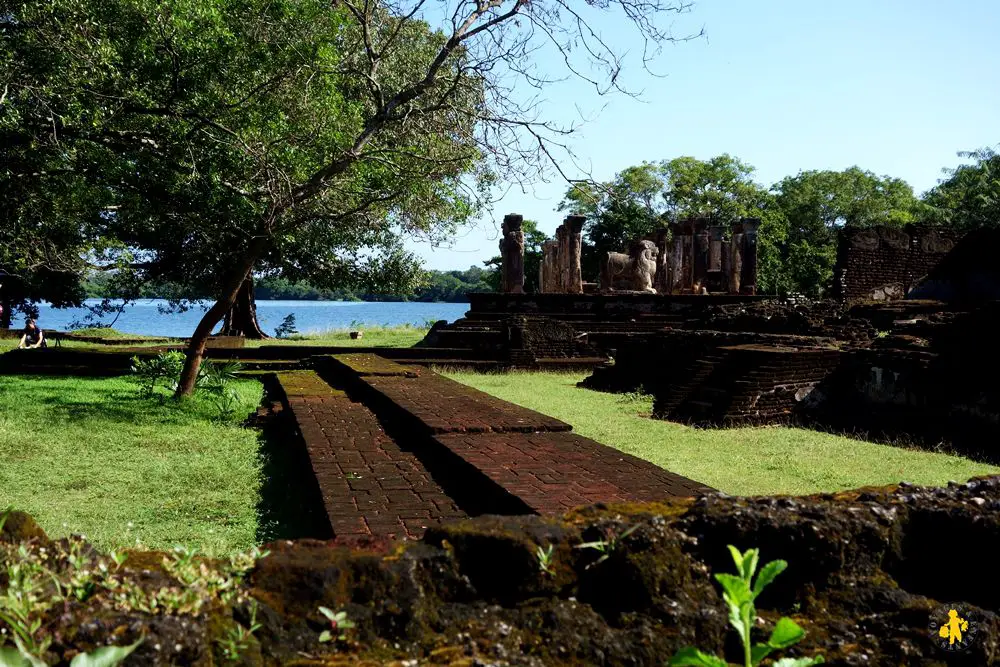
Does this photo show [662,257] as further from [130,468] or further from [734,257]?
[130,468]

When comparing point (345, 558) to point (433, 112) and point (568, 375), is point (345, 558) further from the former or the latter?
point (568, 375)

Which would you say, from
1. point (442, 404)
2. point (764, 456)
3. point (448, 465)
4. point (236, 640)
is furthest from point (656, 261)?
point (236, 640)

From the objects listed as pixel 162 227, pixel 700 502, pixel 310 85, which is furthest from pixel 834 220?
pixel 700 502

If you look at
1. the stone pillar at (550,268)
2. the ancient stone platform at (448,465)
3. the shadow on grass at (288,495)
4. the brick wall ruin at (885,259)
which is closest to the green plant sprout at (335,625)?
the ancient stone platform at (448,465)

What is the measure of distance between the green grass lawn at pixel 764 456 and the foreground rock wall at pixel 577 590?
3645 millimetres

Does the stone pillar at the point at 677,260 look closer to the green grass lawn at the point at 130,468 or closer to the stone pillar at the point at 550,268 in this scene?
the stone pillar at the point at 550,268

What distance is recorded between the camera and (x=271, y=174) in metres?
9.34

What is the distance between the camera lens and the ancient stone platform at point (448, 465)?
14.8 feet

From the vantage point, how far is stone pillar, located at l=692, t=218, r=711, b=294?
2678 cm

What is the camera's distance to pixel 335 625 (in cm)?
175

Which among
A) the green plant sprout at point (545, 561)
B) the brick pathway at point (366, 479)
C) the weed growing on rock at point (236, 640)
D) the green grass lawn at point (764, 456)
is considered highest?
the green plant sprout at point (545, 561)

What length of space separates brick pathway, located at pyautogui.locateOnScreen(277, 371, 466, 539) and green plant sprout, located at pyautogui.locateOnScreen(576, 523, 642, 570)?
1703 mm

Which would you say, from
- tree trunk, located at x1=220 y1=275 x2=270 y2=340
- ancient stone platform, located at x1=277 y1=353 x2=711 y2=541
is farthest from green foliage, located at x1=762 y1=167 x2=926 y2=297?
ancient stone platform, located at x1=277 y1=353 x2=711 y2=541

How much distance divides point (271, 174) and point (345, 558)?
803cm
